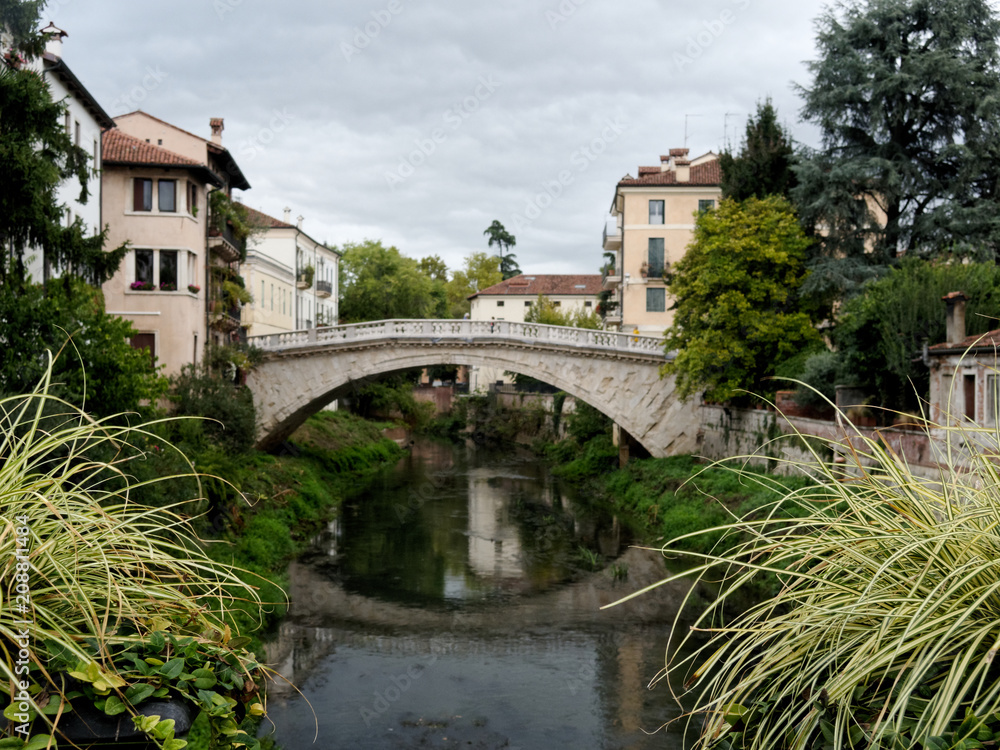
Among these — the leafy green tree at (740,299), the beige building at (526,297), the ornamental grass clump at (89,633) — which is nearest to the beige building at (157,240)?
the leafy green tree at (740,299)

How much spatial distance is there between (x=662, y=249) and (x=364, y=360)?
1337 cm

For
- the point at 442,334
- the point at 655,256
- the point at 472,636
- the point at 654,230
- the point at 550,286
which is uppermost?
the point at 550,286

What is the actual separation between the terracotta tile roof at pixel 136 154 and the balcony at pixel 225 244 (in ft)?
9.48

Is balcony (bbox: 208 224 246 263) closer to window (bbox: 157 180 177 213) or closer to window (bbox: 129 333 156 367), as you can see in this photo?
window (bbox: 157 180 177 213)

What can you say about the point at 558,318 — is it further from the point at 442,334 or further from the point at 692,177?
the point at 442,334

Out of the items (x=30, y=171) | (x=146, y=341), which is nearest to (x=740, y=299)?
(x=146, y=341)

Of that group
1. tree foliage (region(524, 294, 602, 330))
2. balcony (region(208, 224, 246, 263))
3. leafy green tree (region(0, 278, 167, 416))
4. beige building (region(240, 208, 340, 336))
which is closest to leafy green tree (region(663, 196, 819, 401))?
balcony (region(208, 224, 246, 263))

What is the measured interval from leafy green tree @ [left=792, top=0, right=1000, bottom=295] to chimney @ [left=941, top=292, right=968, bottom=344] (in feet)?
27.6

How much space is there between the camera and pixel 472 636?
644 inches

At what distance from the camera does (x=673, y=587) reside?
1945 centimetres

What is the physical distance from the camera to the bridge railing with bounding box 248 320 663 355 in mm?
32219

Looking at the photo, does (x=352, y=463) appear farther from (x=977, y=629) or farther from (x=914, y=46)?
(x=977, y=629)

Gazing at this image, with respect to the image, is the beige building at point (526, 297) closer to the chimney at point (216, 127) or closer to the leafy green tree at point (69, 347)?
the chimney at point (216, 127)

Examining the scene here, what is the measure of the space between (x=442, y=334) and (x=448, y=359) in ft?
3.06
